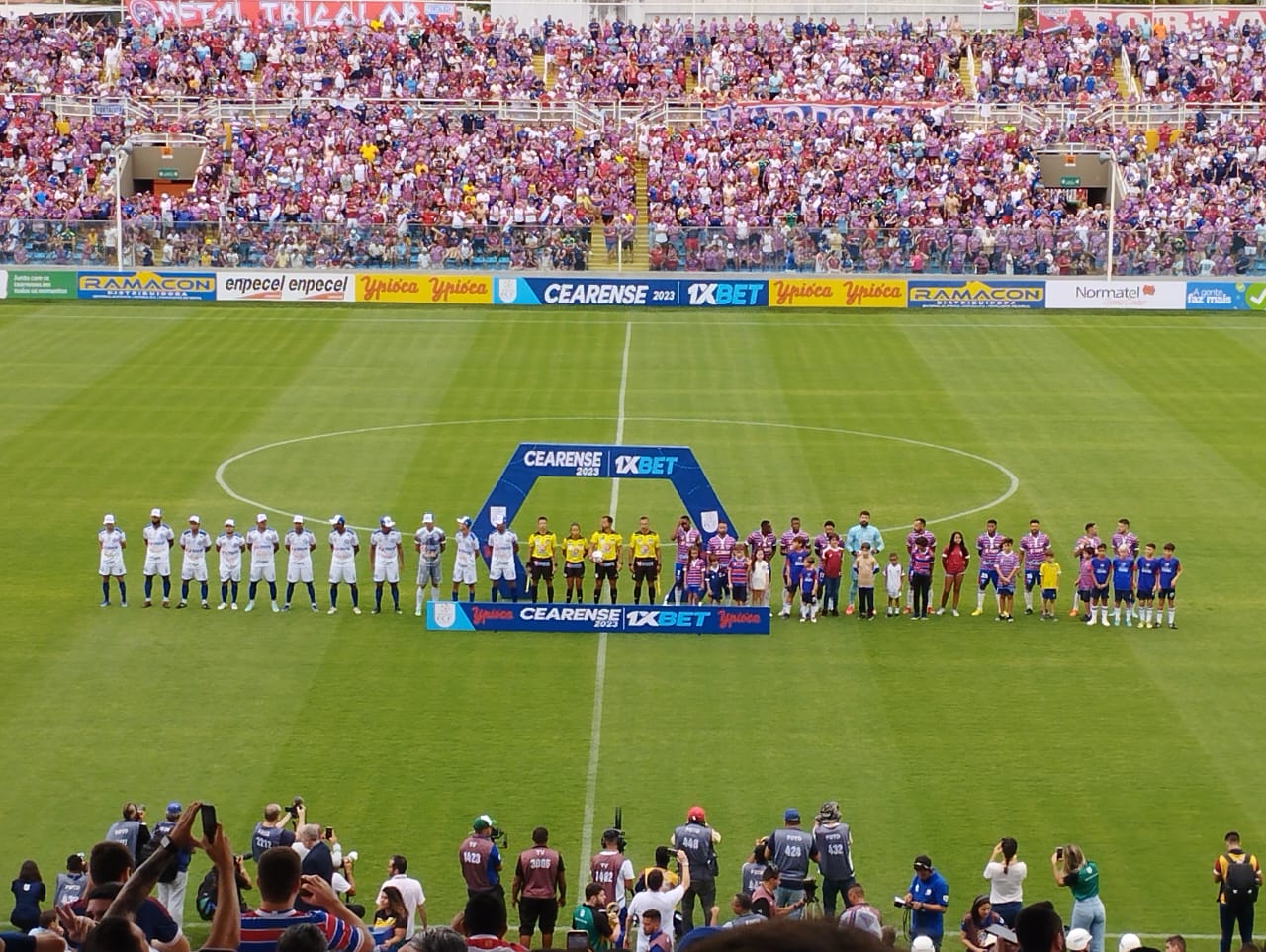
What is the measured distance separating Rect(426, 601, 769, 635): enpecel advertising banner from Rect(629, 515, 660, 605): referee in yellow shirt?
20.1 inches

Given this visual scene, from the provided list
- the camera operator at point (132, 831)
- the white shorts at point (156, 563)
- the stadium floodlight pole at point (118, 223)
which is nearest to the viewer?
the camera operator at point (132, 831)

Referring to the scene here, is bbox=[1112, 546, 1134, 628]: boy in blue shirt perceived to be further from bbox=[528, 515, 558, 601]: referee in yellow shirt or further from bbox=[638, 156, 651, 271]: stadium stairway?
bbox=[638, 156, 651, 271]: stadium stairway

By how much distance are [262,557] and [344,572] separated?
1.13 metres

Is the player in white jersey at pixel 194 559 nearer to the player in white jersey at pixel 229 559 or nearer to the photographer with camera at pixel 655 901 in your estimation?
the player in white jersey at pixel 229 559

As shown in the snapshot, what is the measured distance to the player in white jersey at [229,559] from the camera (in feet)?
81.2

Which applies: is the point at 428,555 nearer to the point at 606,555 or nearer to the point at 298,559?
the point at 298,559

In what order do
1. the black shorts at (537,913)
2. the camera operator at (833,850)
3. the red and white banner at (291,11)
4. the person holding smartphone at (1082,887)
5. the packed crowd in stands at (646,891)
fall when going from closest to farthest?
the packed crowd in stands at (646,891)
the person holding smartphone at (1082,887)
the black shorts at (537,913)
the camera operator at (833,850)
the red and white banner at (291,11)

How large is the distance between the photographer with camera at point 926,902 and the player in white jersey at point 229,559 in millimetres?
12897

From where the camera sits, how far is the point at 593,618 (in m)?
24.3

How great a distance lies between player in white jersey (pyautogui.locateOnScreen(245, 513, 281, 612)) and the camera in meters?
24.8

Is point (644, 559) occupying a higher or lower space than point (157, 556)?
higher

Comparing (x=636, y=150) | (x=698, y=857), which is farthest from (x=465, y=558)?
(x=636, y=150)

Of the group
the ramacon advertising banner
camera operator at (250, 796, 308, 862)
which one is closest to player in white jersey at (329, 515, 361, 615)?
camera operator at (250, 796, 308, 862)

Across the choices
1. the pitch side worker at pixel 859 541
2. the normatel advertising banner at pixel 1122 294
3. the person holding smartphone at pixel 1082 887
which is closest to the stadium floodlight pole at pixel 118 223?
the normatel advertising banner at pixel 1122 294
